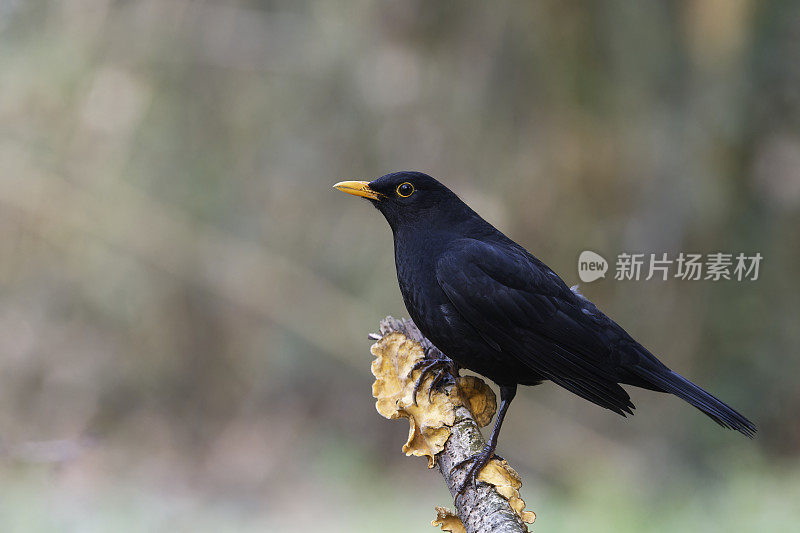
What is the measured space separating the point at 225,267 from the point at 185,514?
1.88m

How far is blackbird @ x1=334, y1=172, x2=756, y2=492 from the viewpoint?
8.59 ft

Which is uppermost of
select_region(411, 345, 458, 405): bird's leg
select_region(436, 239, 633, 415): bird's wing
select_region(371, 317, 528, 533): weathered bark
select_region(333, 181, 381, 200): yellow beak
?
select_region(333, 181, 381, 200): yellow beak

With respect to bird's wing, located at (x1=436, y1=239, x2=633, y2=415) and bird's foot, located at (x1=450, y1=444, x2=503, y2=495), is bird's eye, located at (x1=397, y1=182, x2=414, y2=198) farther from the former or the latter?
bird's foot, located at (x1=450, y1=444, x2=503, y2=495)

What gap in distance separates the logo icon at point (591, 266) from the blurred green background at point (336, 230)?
67 millimetres

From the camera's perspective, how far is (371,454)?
601cm

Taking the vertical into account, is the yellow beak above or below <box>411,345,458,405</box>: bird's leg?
above

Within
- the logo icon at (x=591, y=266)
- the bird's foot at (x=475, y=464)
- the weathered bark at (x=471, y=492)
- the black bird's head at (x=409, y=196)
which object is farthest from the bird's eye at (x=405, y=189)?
the logo icon at (x=591, y=266)

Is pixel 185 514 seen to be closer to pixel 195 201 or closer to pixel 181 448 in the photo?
pixel 181 448

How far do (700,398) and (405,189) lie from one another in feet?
4.20

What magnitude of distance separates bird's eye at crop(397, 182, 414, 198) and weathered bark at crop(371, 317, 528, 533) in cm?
78

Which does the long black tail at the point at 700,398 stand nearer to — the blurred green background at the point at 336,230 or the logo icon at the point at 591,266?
the blurred green background at the point at 336,230

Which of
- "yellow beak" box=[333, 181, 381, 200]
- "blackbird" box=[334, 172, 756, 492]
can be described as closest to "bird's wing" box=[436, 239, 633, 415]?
"blackbird" box=[334, 172, 756, 492]

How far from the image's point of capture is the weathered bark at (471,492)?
196 centimetres

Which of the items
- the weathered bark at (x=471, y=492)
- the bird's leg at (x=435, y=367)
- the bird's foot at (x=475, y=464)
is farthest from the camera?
the bird's leg at (x=435, y=367)
